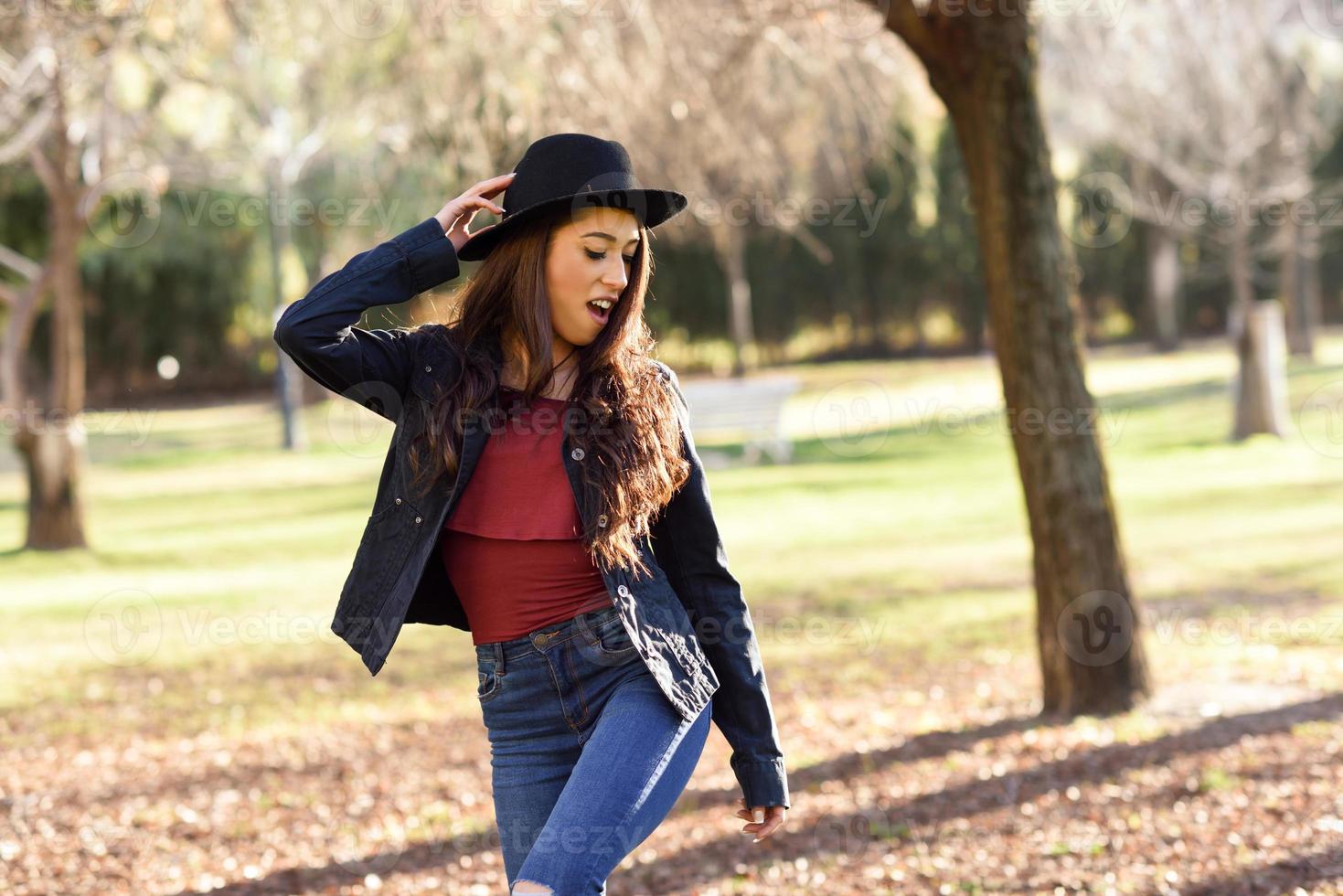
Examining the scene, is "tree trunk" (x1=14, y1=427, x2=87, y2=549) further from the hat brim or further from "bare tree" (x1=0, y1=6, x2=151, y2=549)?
the hat brim

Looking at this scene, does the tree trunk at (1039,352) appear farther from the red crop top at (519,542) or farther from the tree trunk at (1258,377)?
Result: the tree trunk at (1258,377)

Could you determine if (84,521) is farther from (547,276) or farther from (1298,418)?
(1298,418)

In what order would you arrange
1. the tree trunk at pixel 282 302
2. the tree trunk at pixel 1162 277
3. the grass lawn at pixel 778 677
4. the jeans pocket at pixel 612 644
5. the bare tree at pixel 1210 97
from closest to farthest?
1. the jeans pocket at pixel 612 644
2. the grass lawn at pixel 778 677
3. the tree trunk at pixel 282 302
4. the bare tree at pixel 1210 97
5. the tree trunk at pixel 1162 277

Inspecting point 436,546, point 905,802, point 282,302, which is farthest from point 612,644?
point 282,302

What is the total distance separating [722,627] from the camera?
2.72 m

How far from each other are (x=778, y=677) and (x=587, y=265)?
207 inches

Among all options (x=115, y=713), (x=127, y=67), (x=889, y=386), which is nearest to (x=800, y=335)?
(x=889, y=386)

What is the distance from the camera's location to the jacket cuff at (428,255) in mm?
2768

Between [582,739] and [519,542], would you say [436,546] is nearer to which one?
[519,542]

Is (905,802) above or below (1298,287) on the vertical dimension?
below

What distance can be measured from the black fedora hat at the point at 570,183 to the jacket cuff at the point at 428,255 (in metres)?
0.06

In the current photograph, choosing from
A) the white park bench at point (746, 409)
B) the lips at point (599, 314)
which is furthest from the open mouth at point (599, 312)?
the white park bench at point (746, 409)

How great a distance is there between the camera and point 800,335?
3225cm

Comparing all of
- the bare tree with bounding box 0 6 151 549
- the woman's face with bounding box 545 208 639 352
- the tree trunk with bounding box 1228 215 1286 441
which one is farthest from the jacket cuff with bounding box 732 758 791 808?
the tree trunk with bounding box 1228 215 1286 441
